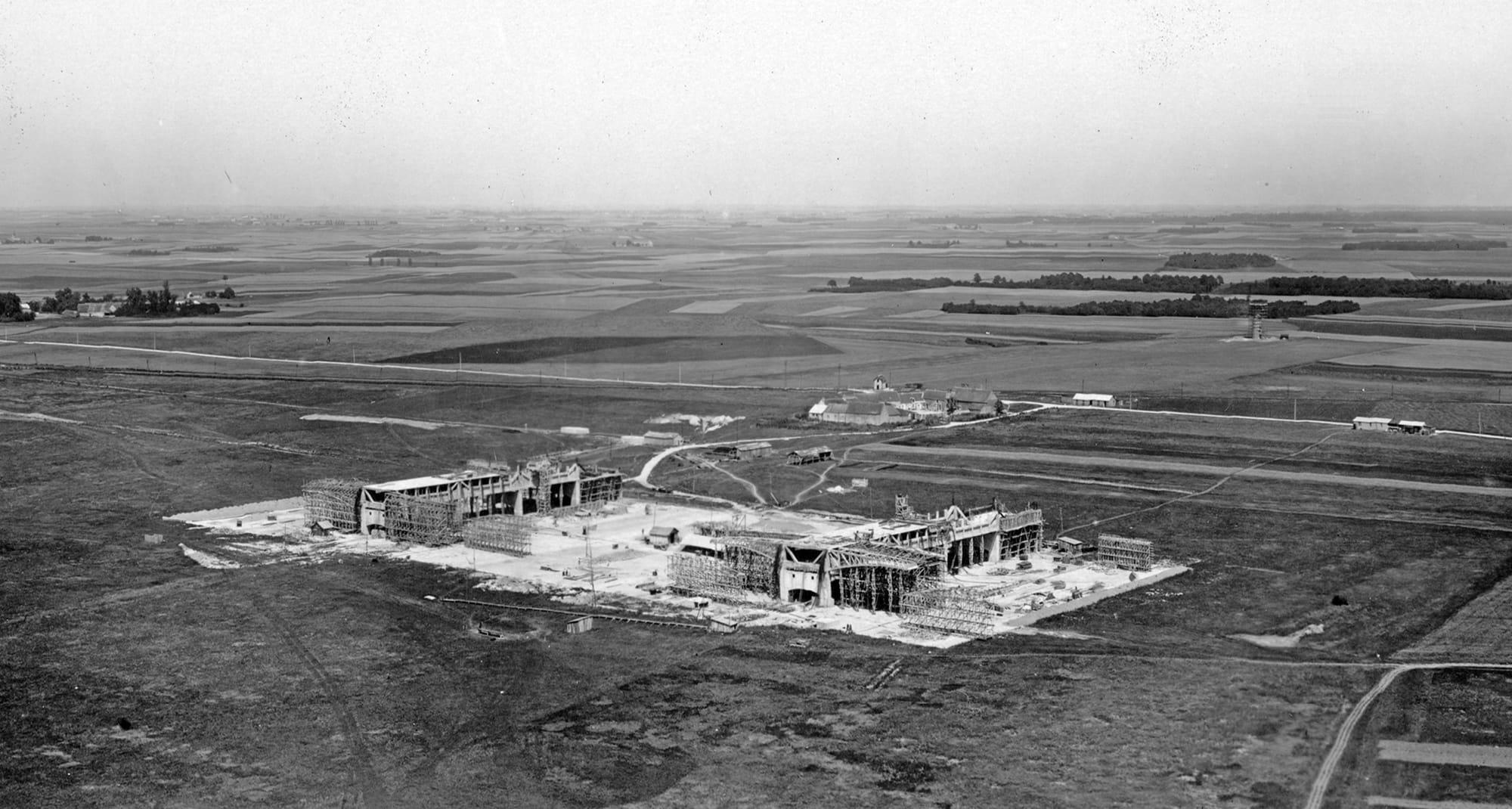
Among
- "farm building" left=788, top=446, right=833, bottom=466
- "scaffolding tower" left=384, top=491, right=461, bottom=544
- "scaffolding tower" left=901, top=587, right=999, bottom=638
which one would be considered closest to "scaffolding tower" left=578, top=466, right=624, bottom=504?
"scaffolding tower" left=384, top=491, right=461, bottom=544

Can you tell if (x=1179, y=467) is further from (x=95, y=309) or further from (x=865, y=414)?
(x=95, y=309)

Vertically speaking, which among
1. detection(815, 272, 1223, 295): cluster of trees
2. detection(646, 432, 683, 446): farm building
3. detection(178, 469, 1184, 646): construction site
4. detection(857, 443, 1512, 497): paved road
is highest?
detection(815, 272, 1223, 295): cluster of trees

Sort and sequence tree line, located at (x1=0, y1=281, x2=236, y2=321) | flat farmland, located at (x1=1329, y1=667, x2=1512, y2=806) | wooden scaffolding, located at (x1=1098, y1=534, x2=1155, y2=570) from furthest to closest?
tree line, located at (x1=0, y1=281, x2=236, y2=321) → wooden scaffolding, located at (x1=1098, y1=534, x2=1155, y2=570) → flat farmland, located at (x1=1329, y1=667, x2=1512, y2=806)

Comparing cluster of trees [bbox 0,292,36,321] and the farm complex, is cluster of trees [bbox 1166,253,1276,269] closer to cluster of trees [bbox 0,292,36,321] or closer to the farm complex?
the farm complex

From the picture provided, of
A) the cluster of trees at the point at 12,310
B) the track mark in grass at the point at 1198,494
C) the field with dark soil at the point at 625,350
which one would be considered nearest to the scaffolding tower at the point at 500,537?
the track mark in grass at the point at 1198,494

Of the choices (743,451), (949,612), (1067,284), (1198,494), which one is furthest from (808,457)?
(1067,284)

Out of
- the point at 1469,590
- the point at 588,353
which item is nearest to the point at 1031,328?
the point at 588,353
